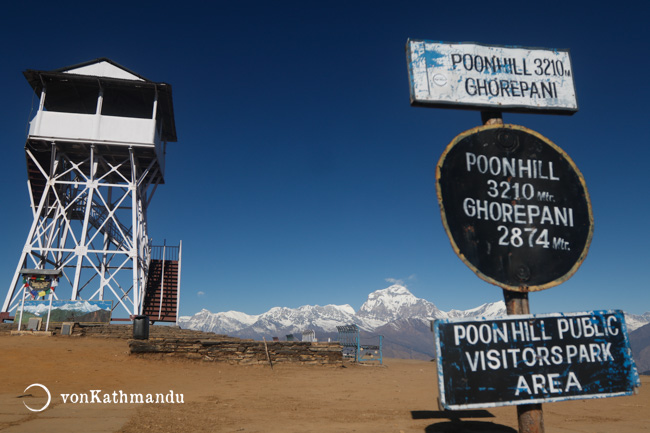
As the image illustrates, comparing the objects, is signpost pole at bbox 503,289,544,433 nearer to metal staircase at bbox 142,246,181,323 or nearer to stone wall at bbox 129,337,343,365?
stone wall at bbox 129,337,343,365

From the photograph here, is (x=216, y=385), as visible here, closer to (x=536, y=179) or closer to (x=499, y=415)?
(x=499, y=415)

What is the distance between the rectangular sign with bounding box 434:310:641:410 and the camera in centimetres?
265

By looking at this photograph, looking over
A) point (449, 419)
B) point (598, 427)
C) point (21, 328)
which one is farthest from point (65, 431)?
point (21, 328)

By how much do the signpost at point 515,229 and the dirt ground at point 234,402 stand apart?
11.4ft

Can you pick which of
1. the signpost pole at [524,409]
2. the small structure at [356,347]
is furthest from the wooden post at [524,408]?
the small structure at [356,347]

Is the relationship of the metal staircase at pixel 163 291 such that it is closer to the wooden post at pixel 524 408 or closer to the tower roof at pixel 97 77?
the tower roof at pixel 97 77

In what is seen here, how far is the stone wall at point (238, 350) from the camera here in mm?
13930

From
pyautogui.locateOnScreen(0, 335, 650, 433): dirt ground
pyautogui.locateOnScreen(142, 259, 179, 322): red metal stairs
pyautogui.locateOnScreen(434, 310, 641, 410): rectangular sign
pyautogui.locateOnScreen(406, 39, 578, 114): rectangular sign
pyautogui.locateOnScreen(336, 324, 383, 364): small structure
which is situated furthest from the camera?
pyautogui.locateOnScreen(142, 259, 179, 322): red metal stairs

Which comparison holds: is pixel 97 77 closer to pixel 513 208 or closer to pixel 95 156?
pixel 95 156

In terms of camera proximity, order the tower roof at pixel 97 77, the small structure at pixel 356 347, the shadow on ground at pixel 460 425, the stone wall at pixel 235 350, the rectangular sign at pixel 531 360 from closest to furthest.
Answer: the rectangular sign at pixel 531 360, the shadow on ground at pixel 460 425, the stone wall at pixel 235 350, the small structure at pixel 356 347, the tower roof at pixel 97 77

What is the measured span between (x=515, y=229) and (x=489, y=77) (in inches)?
54.4

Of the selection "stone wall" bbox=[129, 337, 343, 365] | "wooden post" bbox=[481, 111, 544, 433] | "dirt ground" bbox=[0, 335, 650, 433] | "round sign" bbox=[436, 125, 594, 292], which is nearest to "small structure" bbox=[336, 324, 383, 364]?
"stone wall" bbox=[129, 337, 343, 365]

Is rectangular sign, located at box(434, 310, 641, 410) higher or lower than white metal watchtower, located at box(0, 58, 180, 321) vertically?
lower

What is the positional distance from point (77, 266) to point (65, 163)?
738 cm
